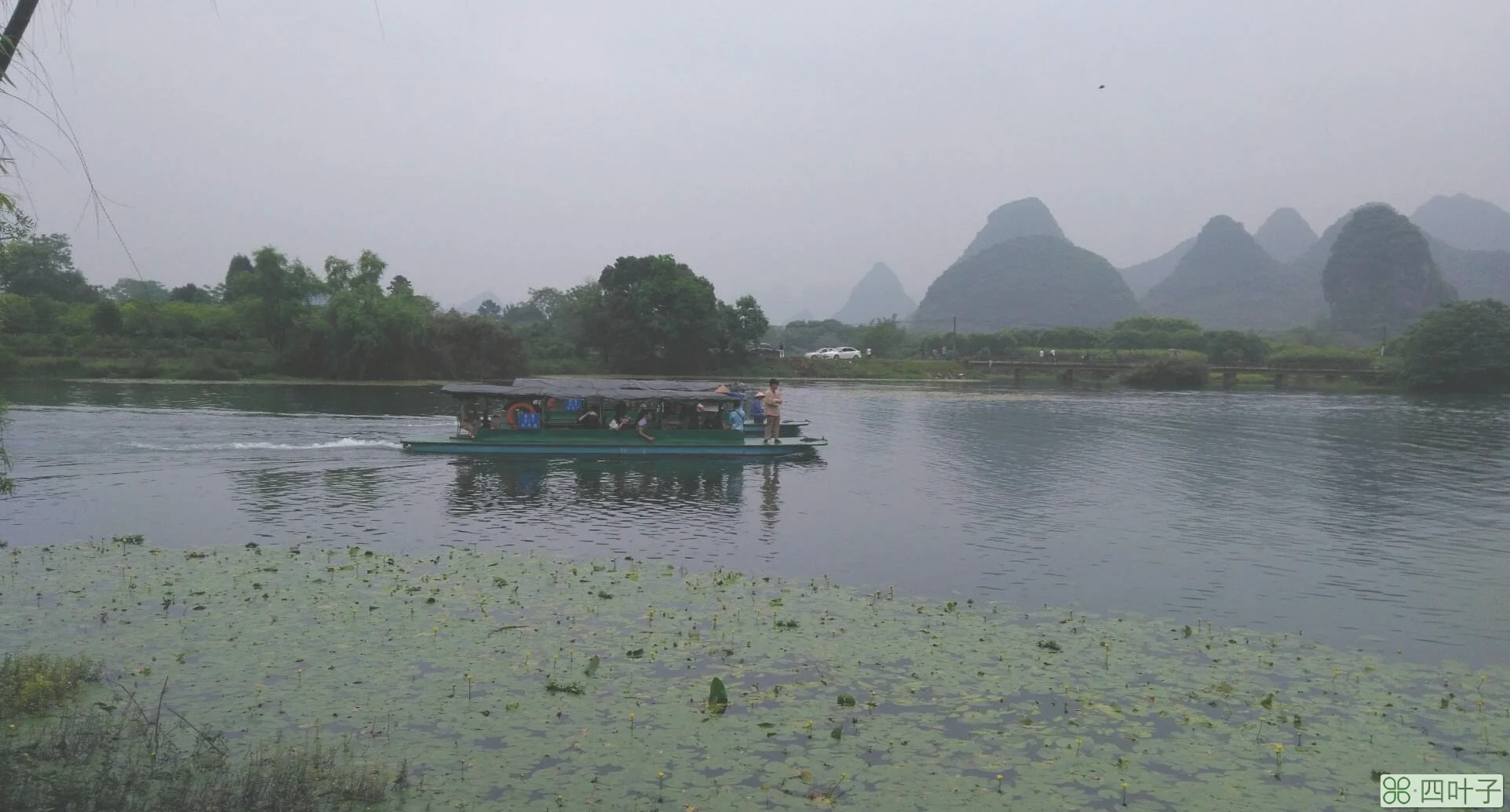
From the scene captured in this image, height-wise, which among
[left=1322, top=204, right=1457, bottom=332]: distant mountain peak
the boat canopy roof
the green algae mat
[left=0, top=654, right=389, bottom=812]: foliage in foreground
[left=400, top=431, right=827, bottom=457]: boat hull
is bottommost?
the green algae mat

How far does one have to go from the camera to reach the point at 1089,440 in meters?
39.2

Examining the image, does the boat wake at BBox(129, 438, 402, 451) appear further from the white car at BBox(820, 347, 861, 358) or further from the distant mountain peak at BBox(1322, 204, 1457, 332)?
the distant mountain peak at BBox(1322, 204, 1457, 332)

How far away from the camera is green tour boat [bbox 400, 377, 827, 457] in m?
29.6

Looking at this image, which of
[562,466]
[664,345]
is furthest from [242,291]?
[562,466]

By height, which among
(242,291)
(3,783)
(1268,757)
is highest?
(242,291)

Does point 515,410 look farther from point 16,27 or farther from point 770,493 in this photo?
point 16,27

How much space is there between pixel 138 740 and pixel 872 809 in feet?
20.9

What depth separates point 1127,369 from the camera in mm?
93062

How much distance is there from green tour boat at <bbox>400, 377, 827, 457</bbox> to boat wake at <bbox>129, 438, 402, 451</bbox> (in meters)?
1.92

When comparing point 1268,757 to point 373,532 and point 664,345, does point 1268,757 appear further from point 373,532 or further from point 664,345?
point 664,345

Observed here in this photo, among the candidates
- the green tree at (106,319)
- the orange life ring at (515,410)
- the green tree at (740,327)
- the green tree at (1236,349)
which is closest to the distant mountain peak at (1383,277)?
the green tree at (1236,349)

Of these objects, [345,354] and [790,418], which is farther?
[345,354]

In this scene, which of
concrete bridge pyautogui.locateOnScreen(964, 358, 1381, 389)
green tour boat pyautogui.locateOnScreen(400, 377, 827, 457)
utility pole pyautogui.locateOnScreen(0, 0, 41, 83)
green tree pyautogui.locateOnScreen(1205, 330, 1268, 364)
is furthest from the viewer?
green tree pyautogui.locateOnScreen(1205, 330, 1268, 364)

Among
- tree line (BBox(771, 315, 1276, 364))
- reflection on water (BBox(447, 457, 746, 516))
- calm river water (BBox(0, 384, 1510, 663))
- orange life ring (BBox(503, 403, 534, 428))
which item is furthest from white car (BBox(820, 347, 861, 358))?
reflection on water (BBox(447, 457, 746, 516))
